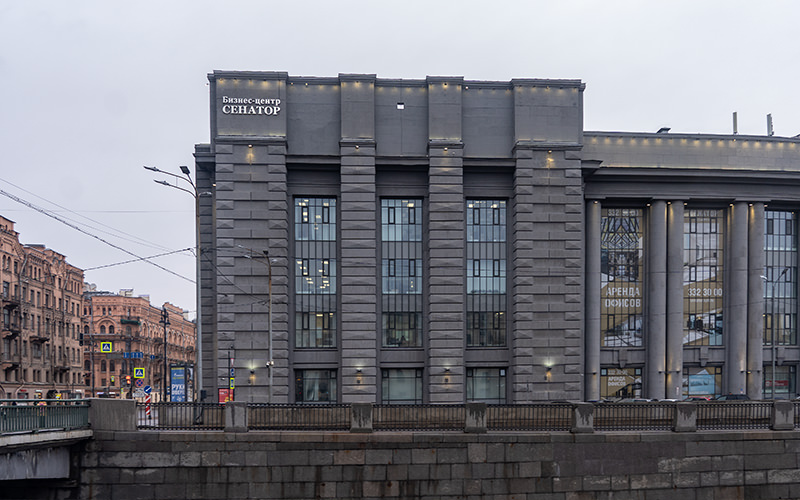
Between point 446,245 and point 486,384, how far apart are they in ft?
33.4

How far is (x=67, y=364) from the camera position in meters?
82.1

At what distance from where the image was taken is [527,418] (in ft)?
73.5

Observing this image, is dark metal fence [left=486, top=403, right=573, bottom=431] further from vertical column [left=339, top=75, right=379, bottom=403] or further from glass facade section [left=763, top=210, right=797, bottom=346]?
glass facade section [left=763, top=210, right=797, bottom=346]

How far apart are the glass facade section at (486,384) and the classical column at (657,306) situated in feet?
38.1

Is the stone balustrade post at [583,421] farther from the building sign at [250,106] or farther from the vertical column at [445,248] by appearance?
the building sign at [250,106]

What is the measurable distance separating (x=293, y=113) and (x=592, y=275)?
80.5 feet

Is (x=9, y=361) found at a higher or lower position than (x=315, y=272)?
lower

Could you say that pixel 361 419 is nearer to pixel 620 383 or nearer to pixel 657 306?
pixel 620 383

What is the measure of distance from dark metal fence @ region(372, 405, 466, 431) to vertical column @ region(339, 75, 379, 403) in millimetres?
18358

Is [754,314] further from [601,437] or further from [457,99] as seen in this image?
[601,437]

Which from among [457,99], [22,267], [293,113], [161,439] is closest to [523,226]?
[457,99]

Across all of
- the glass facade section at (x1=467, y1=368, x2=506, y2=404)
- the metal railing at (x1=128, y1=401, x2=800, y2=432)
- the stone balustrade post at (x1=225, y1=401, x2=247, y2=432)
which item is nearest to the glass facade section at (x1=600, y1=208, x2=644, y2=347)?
the glass facade section at (x1=467, y1=368, x2=506, y2=404)

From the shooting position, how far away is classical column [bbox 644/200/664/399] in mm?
44406

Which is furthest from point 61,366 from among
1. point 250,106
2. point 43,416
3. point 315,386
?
point 43,416
